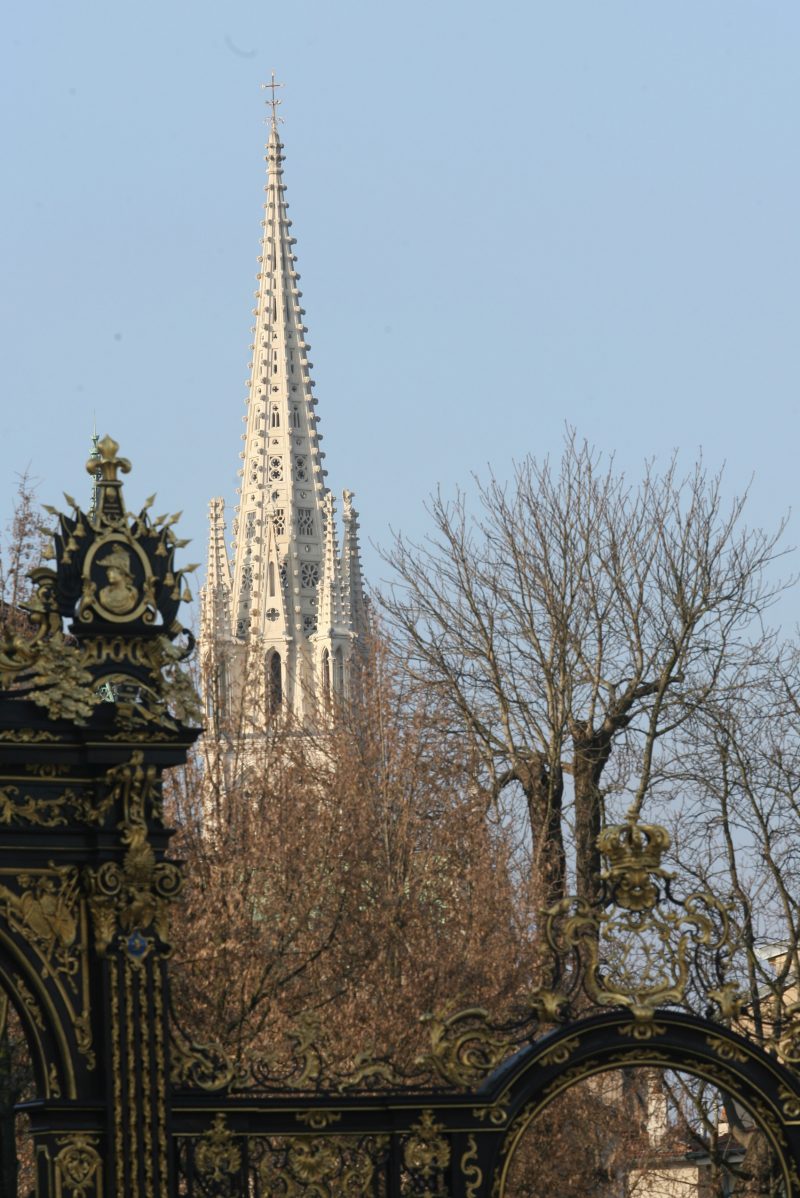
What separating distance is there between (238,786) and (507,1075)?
1712 centimetres

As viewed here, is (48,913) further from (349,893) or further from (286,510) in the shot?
(286,510)

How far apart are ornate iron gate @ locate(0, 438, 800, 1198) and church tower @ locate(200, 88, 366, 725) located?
60.7 m

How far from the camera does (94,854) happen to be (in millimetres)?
16047

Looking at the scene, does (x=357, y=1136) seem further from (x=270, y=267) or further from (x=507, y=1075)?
(x=270, y=267)

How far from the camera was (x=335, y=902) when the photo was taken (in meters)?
32.3

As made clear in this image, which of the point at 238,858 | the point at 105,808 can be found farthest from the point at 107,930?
the point at 238,858

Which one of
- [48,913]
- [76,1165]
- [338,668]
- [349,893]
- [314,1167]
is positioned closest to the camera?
[76,1165]

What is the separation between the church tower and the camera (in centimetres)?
7988

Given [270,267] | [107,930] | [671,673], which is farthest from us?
[270,267]

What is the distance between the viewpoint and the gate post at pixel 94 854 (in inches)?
624

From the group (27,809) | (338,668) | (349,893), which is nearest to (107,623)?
(27,809)

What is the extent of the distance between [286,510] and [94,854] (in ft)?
217

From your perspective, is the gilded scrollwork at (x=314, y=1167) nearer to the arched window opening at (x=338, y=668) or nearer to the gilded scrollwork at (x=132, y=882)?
the gilded scrollwork at (x=132, y=882)

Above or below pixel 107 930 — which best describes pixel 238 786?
above
